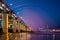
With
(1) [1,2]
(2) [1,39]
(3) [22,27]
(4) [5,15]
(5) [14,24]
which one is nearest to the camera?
(2) [1,39]

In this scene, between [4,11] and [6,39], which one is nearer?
[6,39]

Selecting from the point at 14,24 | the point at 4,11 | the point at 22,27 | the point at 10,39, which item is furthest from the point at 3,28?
the point at 22,27

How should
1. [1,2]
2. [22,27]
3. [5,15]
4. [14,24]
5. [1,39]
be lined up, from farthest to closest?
1. [22,27]
2. [14,24]
3. [5,15]
4. [1,2]
5. [1,39]

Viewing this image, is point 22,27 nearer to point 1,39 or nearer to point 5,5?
point 5,5

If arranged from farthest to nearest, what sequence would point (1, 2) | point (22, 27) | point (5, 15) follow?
point (22, 27)
point (5, 15)
point (1, 2)

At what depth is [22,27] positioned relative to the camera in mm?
52219

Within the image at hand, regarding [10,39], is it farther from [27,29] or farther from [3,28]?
[27,29]

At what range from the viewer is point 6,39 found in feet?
80.6

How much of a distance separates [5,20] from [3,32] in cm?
188

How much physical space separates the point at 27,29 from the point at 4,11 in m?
25.9

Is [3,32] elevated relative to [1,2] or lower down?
lower down

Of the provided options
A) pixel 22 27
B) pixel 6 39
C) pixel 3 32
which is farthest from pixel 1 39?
pixel 22 27

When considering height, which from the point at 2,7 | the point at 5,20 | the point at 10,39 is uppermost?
the point at 2,7

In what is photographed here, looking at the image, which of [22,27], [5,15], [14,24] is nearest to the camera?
[5,15]
